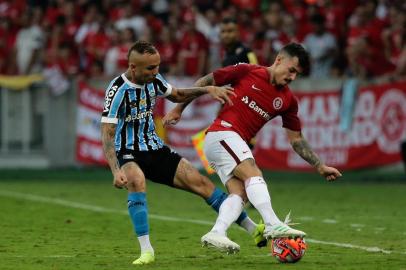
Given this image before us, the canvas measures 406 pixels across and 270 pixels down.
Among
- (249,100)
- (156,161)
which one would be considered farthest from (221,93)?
(156,161)

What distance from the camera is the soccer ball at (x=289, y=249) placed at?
949 cm

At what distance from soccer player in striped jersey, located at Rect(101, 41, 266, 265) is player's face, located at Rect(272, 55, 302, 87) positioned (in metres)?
0.46

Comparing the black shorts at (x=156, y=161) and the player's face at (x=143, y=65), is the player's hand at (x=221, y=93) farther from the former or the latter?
the black shorts at (x=156, y=161)

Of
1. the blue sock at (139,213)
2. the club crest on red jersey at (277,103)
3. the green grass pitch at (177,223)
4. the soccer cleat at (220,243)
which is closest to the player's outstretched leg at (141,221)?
the blue sock at (139,213)

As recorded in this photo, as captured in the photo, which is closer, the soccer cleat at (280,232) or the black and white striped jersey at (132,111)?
the soccer cleat at (280,232)

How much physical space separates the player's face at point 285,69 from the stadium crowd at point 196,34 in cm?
1028

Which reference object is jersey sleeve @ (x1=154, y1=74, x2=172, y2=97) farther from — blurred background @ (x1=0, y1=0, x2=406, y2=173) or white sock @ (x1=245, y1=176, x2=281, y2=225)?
blurred background @ (x1=0, y1=0, x2=406, y2=173)

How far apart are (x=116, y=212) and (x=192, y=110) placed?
6.31m

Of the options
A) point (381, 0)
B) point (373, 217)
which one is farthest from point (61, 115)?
point (373, 217)

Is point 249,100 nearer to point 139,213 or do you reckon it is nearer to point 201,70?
point 139,213

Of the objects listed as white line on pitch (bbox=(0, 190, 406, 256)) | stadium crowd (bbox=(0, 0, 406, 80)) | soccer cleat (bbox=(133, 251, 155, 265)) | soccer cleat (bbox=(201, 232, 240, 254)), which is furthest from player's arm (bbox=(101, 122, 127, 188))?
stadium crowd (bbox=(0, 0, 406, 80))

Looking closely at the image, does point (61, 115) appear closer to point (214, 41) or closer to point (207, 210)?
point (214, 41)

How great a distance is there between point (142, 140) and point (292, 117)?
4.60 ft

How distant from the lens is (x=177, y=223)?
45.0 ft
